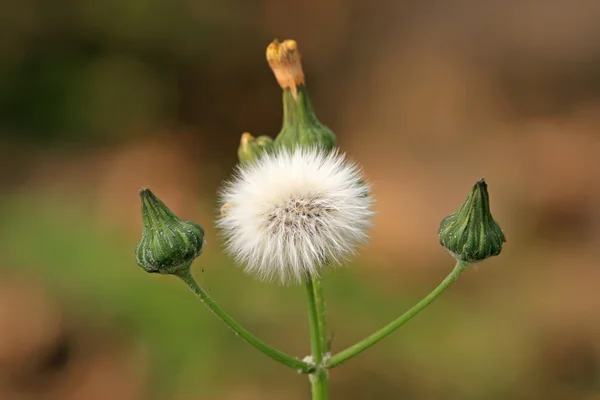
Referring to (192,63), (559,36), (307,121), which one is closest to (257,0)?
(192,63)

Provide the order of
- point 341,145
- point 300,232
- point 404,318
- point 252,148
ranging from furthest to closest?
point 341,145
point 252,148
point 300,232
point 404,318

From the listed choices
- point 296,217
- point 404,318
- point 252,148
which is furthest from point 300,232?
point 252,148

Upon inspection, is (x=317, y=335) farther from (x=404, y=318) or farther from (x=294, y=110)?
(x=294, y=110)

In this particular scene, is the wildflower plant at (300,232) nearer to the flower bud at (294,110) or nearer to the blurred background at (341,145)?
the flower bud at (294,110)

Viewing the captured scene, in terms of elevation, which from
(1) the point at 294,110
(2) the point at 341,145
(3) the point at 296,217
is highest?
(2) the point at 341,145

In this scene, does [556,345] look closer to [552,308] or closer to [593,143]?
[552,308]

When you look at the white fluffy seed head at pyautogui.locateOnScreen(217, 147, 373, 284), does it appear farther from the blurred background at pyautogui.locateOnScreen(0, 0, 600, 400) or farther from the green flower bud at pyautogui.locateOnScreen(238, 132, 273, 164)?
the blurred background at pyautogui.locateOnScreen(0, 0, 600, 400)

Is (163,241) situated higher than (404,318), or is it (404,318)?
(163,241)

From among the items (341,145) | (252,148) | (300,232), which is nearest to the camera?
(300,232)
